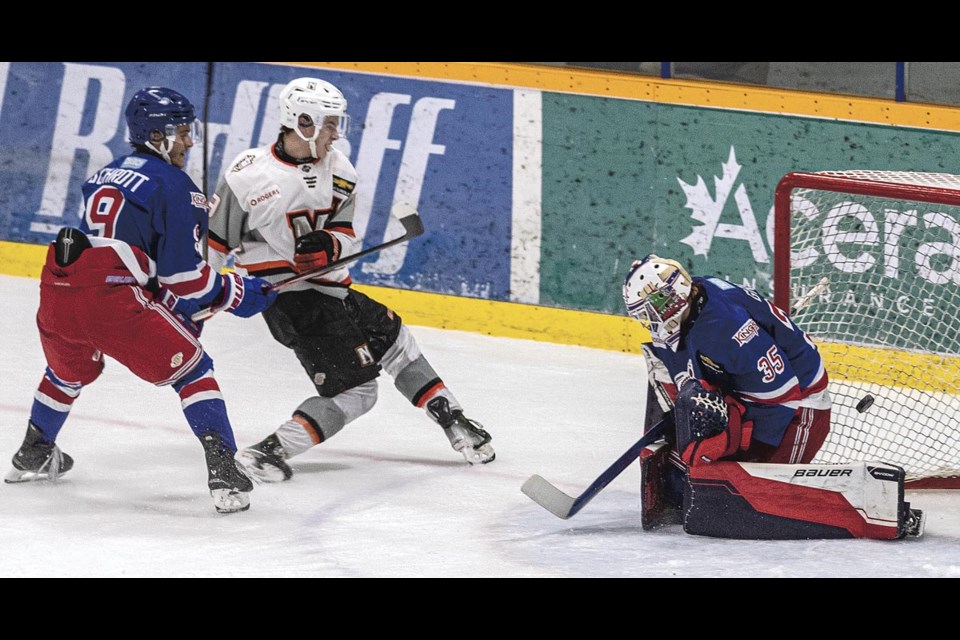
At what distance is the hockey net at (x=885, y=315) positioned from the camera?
214 inches

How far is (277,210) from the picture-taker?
16.8ft

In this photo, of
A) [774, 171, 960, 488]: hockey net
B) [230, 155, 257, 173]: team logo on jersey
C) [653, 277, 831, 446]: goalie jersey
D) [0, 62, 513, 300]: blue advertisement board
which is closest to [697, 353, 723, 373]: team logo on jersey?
[653, 277, 831, 446]: goalie jersey

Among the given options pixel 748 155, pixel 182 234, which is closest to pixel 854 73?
pixel 748 155

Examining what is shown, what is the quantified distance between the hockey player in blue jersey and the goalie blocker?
1310 millimetres

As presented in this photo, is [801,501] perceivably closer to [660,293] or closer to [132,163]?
[660,293]

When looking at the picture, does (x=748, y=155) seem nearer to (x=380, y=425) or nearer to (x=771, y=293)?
(x=771, y=293)

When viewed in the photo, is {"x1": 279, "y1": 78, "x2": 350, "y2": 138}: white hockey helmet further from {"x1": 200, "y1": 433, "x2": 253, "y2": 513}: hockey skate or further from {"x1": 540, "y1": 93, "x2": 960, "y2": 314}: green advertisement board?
{"x1": 540, "y1": 93, "x2": 960, "y2": 314}: green advertisement board

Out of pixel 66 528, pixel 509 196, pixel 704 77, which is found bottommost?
pixel 66 528

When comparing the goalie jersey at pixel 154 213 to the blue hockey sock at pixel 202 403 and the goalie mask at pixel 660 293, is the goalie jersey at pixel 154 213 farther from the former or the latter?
the goalie mask at pixel 660 293

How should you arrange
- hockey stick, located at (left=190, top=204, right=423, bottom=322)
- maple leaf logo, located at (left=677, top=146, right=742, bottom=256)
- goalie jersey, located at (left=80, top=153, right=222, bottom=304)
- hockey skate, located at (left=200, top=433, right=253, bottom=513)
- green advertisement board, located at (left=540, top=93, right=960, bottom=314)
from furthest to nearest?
maple leaf logo, located at (left=677, top=146, right=742, bottom=256) → green advertisement board, located at (left=540, top=93, right=960, bottom=314) → hockey stick, located at (left=190, top=204, right=423, bottom=322) → hockey skate, located at (left=200, top=433, right=253, bottom=513) → goalie jersey, located at (left=80, top=153, right=222, bottom=304)

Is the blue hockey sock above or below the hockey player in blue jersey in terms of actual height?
below

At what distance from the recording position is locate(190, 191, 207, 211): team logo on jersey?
4.68 meters
